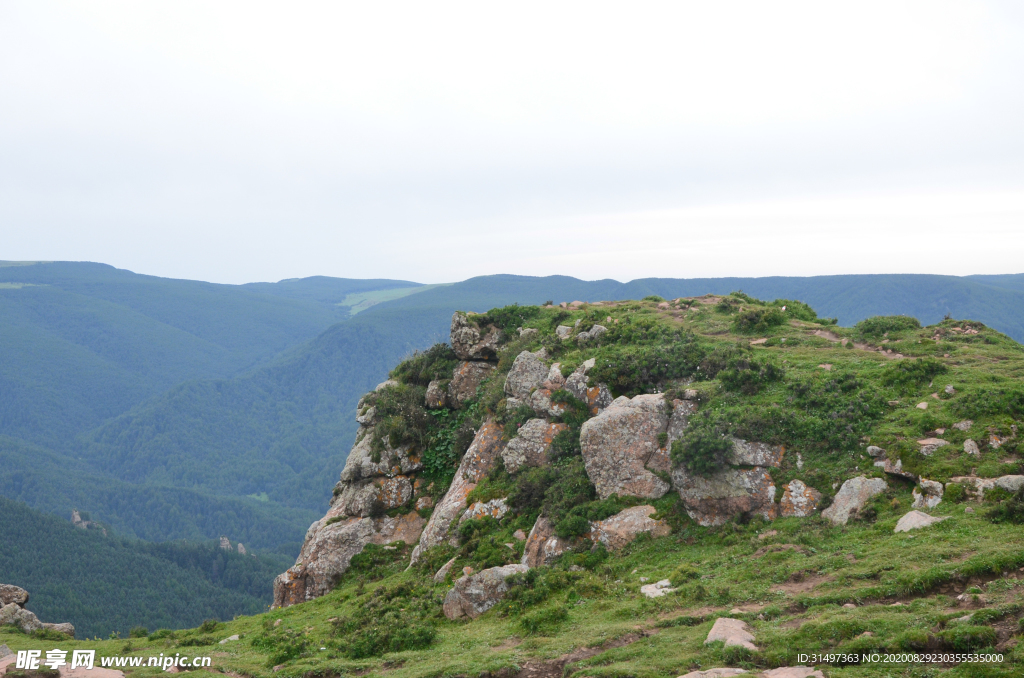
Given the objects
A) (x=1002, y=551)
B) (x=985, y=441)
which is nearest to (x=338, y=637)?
(x=1002, y=551)

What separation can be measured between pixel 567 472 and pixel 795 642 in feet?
40.5

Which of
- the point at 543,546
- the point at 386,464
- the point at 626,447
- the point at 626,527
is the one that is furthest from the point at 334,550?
the point at 626,447

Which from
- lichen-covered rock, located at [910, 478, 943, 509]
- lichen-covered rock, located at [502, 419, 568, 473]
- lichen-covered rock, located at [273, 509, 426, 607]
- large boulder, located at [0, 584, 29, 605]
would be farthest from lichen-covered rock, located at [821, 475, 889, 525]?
large boulder, located at [0, 584, 29, 605]

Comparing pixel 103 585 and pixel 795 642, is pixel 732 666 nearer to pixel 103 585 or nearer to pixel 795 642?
pixel 795 642

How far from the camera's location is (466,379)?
32906 mm

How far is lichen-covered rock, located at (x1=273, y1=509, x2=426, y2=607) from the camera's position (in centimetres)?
2730

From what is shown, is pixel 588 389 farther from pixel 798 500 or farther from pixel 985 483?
pixel 985 483

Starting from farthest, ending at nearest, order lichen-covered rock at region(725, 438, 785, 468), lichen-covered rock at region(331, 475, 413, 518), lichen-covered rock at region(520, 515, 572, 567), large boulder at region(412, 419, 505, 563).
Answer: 1. lichen-covered rock at region(331, 475, 413, 518)
2. large boulder at region(412, 419, 505, 563)
3. lichen-covered rock at region(520, 515, 572, 567)
4. lichen-covered rock at region(725, 438, 785, 468)

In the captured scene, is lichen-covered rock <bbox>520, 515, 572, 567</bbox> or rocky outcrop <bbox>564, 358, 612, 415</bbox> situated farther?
rocky outcrop <bbox>564, 358, 612, 415</bbox>

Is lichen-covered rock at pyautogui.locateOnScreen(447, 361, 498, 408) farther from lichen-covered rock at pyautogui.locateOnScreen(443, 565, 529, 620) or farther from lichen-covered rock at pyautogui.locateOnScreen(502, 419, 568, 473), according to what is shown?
lichen-covered rock at pyautogui.locateOnScreen(443, 565, 529, 620)

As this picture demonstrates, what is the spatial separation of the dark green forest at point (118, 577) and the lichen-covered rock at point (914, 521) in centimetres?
13738

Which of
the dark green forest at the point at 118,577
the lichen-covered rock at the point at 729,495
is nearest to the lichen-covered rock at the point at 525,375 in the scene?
the lichen-covered rock at the point at 729,495

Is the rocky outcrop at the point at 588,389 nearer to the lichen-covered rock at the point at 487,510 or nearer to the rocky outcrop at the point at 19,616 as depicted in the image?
the lichen-covered rock at the point at 487,510

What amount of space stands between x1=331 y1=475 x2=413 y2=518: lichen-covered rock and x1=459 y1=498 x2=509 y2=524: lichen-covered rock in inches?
255
